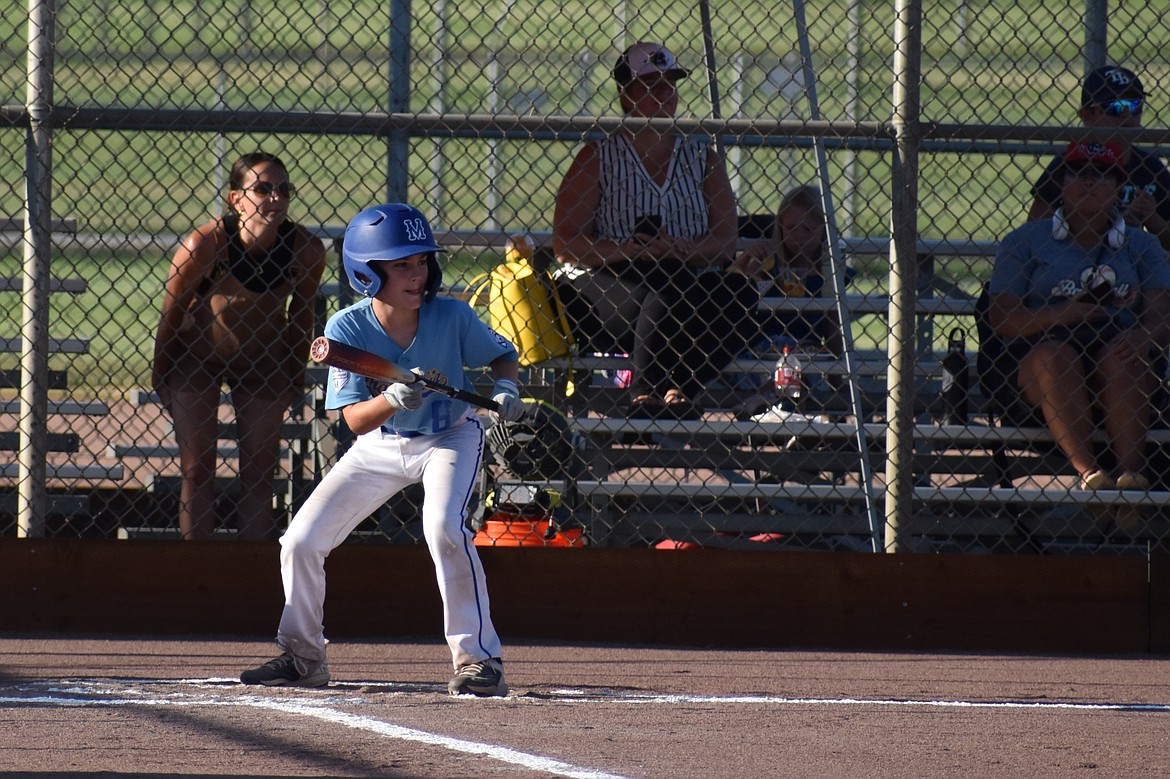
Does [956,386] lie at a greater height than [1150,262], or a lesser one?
lesser

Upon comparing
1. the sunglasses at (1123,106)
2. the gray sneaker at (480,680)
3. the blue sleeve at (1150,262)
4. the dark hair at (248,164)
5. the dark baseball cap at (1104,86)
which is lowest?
the gray sneaker at (480,680)

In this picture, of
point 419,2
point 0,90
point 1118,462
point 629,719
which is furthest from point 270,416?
point 0,90

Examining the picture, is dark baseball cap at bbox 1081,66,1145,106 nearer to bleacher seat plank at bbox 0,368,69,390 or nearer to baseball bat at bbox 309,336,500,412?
baseball bat at bbox 309,336,500,412

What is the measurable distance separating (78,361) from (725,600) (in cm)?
1081

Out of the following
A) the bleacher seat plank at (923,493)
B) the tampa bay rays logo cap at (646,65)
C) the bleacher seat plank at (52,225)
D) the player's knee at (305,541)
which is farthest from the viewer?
the bleacher seat plank at (52,225)

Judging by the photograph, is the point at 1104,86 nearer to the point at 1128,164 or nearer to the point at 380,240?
the point at 1128,164

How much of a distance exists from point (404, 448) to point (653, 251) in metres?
1.71

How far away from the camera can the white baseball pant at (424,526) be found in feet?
15.1

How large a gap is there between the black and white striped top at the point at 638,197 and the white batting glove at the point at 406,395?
188 centimetres

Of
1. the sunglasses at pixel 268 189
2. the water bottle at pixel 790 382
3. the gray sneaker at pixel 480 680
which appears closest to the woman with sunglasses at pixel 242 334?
the sunglasses at pixel 268 189

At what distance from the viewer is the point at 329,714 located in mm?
4176

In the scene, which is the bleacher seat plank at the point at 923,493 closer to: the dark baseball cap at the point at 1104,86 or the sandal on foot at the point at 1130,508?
the sandal on foot at the point at 1130,508

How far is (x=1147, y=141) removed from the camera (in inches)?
219

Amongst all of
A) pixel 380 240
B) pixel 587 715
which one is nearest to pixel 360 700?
pixel 587 715
